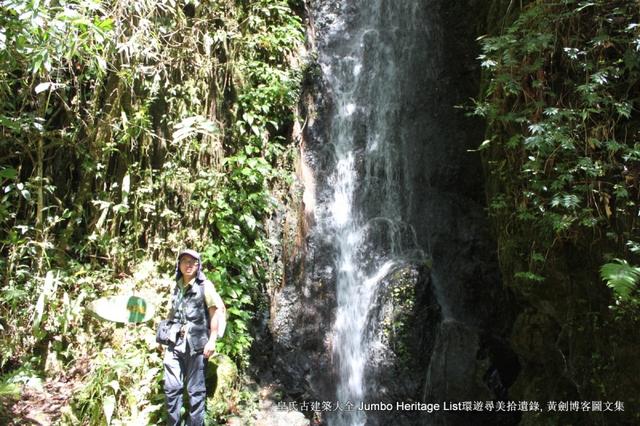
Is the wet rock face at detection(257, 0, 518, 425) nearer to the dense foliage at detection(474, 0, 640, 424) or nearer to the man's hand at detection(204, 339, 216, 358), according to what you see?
the dense foliage at detection(474, 0, 640, 424)

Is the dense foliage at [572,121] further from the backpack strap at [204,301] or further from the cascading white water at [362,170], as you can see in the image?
the backpack strap at [204,301]

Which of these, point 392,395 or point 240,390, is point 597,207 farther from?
point 240,390

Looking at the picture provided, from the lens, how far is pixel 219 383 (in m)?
4.78

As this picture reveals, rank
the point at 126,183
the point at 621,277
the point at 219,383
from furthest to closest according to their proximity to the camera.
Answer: the point at 126,183 → the point at 219,383 → the point at 621,277

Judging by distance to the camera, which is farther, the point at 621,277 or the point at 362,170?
the point at 362,170

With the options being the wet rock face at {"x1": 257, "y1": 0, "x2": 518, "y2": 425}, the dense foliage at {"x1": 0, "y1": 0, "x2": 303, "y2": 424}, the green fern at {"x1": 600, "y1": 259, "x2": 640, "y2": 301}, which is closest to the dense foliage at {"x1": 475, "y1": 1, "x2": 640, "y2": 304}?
the green fern at {"x1": 600, "y1": 259, "x2": 640, "y2": 301}

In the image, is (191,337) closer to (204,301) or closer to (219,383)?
(204,301)

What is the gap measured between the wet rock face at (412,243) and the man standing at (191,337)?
1822 mm

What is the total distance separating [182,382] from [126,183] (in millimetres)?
2406

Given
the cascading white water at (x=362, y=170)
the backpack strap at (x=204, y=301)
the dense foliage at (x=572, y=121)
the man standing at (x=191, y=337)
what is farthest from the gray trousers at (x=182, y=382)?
the dense foliage at (x=572, y=121)

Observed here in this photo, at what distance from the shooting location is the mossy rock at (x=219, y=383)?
466 centimetres

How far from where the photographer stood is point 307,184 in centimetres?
709

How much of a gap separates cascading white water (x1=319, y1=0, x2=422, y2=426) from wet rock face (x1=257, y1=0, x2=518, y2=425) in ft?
0.11

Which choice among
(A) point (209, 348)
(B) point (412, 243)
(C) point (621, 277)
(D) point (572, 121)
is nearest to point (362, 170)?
(B) point (412, 243)
